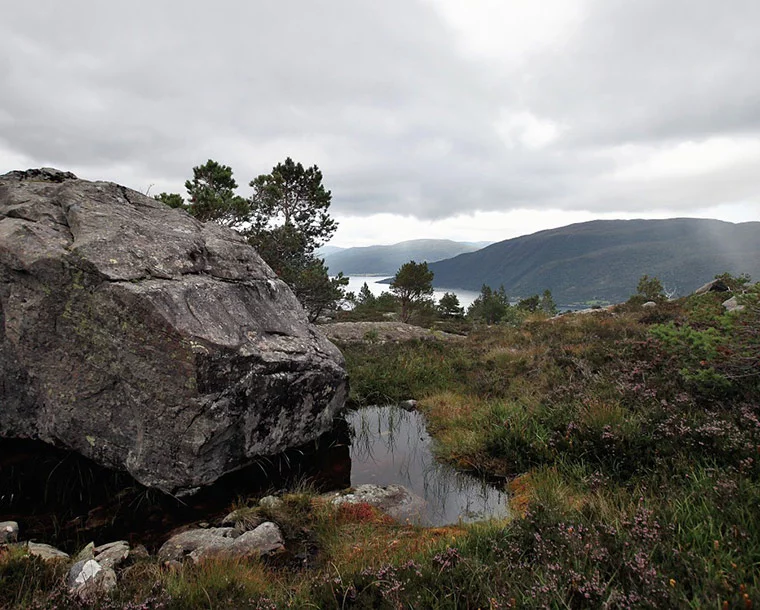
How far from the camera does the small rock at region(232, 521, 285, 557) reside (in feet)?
14.0

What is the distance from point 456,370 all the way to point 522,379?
2.66m

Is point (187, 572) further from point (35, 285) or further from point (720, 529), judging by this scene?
point (35, 285)

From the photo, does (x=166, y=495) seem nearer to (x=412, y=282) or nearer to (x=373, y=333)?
(x=373, y=333)

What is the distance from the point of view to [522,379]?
10062 mm

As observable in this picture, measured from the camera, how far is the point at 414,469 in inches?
275

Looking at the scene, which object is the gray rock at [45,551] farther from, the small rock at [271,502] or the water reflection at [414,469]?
the water reflection at [414,469]

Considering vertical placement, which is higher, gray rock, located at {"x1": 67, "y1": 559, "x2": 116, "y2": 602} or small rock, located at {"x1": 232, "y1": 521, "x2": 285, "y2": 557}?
gray rock, located at {"x1": 67, "y1": 559, "x2": 116, "y2": 602}

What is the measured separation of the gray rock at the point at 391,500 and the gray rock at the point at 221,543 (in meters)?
1.16

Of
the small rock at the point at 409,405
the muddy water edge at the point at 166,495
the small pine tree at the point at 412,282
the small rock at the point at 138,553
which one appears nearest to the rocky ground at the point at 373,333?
the small rock at the point at 409,405

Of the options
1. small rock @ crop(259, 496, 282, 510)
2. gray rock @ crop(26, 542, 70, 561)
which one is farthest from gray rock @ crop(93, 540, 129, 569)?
small rock @ crop(259, 496, 282, 510)

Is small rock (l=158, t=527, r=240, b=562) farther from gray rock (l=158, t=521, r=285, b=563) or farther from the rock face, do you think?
the rock face

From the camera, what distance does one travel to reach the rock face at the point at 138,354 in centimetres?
552

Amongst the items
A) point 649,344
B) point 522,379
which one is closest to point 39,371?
point 522,379

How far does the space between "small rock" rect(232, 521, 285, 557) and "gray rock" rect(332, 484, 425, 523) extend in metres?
1.07
